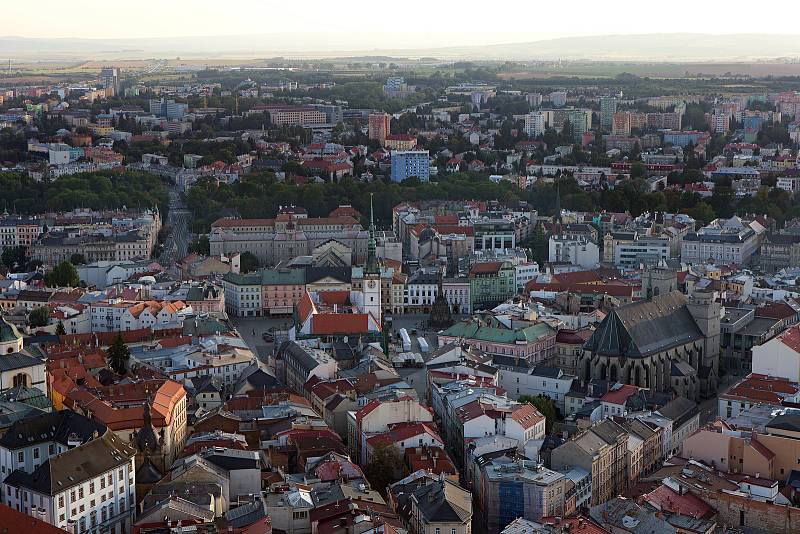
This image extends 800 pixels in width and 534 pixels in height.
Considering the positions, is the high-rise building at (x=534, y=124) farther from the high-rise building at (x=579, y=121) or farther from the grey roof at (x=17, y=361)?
the grey roof at (x=17, y=361)

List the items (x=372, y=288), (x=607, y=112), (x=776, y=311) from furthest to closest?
1. (x=607, y=112)
2. (x=372, y=288)
3. (x=776, y=311)

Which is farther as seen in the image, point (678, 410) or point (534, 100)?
point (534, 100)

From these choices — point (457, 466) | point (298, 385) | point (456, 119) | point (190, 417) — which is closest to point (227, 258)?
point (298, 385)

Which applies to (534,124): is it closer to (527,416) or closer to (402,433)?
(527,416)

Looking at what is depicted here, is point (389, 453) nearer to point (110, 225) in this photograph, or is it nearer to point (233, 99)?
point (110, 225)

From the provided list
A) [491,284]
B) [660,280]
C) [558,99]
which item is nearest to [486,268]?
[491,284]
